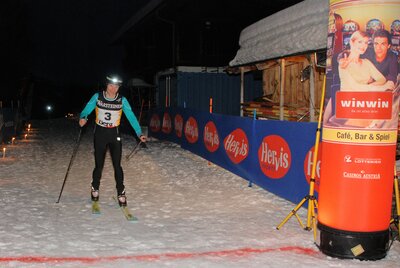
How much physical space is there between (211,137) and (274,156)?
415 centimetres

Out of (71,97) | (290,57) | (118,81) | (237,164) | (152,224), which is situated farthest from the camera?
(71,97)

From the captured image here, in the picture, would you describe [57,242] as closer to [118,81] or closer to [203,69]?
[118,81]

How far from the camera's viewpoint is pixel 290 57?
12.5 metres

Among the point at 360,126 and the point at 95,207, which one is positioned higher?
the point at 360,126

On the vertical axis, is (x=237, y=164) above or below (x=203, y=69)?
below

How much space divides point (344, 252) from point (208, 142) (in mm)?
7923

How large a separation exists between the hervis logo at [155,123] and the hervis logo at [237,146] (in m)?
8.59

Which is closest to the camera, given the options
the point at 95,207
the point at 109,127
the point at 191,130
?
the point at 95,207

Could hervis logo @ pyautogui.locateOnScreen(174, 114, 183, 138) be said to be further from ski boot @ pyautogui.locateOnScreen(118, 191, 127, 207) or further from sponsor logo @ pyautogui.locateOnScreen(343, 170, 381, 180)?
sponsor logo @ pyautogui.locateOnScreen(343, 170, 381, 180)

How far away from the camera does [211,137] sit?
41.1ft

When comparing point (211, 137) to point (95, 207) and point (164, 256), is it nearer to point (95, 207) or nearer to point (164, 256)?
point (95, 207)

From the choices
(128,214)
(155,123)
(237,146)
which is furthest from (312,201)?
(155,123)

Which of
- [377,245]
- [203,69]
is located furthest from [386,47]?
[203,69]

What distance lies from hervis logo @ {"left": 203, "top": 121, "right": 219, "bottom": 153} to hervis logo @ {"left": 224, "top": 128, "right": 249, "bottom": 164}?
2.66 ft
